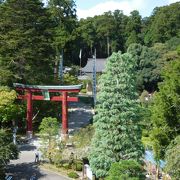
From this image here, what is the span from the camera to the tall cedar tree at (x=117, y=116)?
2203 cm

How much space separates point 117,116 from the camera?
22219mm

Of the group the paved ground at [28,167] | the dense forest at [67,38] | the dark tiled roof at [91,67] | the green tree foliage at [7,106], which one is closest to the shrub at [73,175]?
the paved ground at [28,167]

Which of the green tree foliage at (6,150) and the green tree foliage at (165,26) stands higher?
the green tree foliage at (165,26)

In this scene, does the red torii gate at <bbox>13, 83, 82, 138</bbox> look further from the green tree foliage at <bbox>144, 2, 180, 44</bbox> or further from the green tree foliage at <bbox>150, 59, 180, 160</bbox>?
the green tree foliage at <bbox>144, 2, 180, 44</bbox>

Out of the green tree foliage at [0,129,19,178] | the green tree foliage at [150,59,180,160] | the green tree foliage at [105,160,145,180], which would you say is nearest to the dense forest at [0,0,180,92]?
the green tree foliage at [0,129,19,178]

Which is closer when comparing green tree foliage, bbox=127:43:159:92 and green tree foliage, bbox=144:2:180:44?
green tree foliage, bbox=127:43:159:92

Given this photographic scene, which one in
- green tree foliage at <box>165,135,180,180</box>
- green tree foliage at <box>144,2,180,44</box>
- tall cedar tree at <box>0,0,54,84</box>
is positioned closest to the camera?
green tree foliage at <box>165,135,180,180</box>

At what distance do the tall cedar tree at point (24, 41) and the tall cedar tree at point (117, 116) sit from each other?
51.1ft

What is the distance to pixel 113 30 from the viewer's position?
89.1 meters

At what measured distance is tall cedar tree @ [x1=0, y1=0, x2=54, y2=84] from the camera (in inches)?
1469

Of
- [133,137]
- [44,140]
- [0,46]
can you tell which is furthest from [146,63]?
[133,137]

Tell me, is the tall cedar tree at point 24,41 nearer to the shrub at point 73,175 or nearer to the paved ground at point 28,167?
the paved ground at point 28,167

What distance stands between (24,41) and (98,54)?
51240 mm

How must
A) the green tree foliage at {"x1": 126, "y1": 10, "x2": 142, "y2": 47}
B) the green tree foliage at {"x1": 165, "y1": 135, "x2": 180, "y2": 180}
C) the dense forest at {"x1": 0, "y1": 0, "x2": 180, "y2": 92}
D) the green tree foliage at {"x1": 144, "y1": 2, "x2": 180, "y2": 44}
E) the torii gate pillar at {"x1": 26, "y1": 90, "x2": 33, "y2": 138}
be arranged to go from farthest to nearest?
1. the green tree foliage at {"x1": 126, "y1": 10, "x2": 142, "y2": 47}
2. the green tree foliage at {"x1": 144, "y1": 2, "x2": 180, "y2": 44}
3. the dense forest at {"x1": 0, "y1": 0, "x2": 180, "y2": 92}
4. the torii gate pillar at {"x1": 26, "y1": 90, "x2": 33, "y2": 138}
5. the green tree foliage at {"x1": 165, "y1": 135, "x2": 180, "y2": 180}
